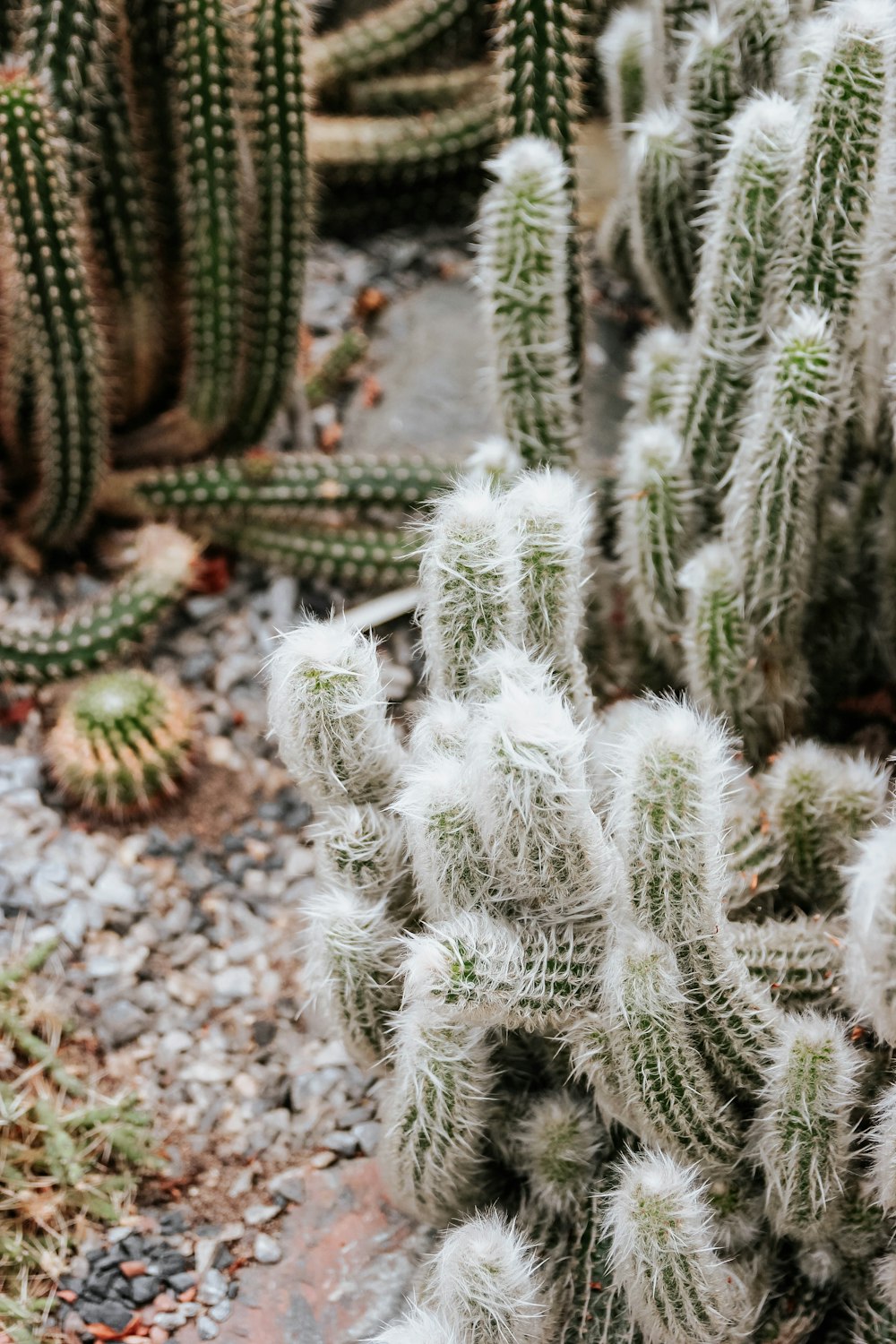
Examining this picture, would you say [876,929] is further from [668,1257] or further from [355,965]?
[355,965]

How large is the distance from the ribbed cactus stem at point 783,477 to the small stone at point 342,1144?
3.80 feet

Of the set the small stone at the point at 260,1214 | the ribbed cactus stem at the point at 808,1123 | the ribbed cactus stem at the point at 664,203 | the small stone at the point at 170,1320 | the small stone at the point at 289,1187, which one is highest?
the ribbed cactus stem at the point at 664,203

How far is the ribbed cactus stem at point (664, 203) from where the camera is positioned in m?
2.50

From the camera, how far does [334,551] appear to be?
2.90 meters

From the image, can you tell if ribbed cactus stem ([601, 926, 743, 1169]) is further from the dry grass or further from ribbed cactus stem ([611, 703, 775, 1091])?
the dry grass

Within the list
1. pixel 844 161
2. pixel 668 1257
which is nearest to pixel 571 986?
pixel 668 1257

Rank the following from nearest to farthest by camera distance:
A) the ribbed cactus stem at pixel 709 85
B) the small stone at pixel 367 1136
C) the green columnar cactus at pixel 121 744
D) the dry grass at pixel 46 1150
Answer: the dry grass at pixel 46 1150
the small stone at pixel 367 1136
the ribbed cactus stem at pixel 709 85
the green columnar cactus at pixel 121 744

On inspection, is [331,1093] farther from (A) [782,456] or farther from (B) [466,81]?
(B) [466,81]

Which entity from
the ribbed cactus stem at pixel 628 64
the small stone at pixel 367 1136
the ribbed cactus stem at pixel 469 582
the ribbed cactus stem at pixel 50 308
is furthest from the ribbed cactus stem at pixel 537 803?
the ribbed cactus stem at pixel 628 64

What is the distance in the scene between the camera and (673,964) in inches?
62.4

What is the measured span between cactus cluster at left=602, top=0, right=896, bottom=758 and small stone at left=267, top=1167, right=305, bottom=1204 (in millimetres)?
1088

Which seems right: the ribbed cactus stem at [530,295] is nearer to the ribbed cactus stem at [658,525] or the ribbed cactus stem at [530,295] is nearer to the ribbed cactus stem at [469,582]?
the ribbed cactus stem at [658,525]

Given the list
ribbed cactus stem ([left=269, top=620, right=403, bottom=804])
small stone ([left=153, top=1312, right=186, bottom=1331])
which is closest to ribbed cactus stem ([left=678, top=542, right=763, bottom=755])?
ribbed cactus stem ([left=269, top=620, right=403, bottom=804])

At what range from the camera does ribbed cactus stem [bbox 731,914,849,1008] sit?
5.96 ft
